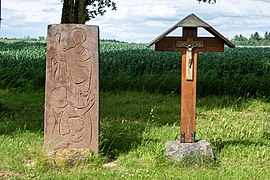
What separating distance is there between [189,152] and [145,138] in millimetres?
1476

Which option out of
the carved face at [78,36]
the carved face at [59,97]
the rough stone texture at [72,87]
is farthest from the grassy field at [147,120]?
the carved face at [78,36]

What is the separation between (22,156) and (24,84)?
7.45 m

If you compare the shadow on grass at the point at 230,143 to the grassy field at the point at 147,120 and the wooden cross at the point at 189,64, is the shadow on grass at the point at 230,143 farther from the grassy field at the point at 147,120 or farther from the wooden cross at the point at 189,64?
the wooden cross at the point at 189,64

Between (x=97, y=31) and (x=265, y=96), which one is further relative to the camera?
(x=265, y=96)

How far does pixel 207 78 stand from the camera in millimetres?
14188

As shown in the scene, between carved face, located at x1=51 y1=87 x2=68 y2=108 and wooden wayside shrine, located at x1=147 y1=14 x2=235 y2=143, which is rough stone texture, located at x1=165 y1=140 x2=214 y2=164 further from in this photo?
carved face, located at x1=51 y1=87 x2=68 y2=108

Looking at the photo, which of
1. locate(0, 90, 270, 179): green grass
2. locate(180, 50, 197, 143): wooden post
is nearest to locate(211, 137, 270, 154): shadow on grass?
locate(0, 90, 270, 179): green grass

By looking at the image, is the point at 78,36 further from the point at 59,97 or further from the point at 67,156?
the point at 67,156

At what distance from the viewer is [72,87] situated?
6980 mm

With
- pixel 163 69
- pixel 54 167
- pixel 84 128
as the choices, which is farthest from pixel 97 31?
pixel 163 69

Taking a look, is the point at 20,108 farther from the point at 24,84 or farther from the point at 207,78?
the point at 207,78

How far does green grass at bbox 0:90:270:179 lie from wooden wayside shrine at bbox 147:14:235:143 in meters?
0.49

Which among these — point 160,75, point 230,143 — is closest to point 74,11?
point 160,75

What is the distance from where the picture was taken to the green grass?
6430 millimetres
